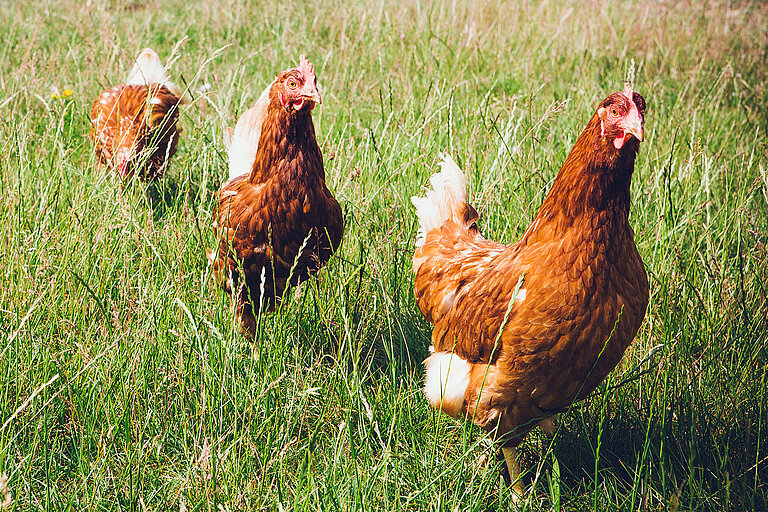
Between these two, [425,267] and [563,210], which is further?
[425,267]

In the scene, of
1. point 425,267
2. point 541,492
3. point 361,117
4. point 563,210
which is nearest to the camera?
point 563,210

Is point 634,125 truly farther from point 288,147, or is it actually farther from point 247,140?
point 247,140

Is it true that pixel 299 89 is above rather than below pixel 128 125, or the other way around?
above

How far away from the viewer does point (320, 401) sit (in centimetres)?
261

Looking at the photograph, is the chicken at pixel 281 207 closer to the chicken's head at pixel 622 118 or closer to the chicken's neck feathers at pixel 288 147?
the chicken's neck feathers at pixel 288 147

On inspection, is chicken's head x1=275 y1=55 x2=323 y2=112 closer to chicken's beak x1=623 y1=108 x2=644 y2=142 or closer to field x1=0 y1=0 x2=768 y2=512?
field x1=0 y1=0 x2=768 y2=512

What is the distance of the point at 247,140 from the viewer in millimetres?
3443

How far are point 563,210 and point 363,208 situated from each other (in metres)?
1.48

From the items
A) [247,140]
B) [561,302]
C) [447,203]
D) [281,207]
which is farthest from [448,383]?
[247,140]

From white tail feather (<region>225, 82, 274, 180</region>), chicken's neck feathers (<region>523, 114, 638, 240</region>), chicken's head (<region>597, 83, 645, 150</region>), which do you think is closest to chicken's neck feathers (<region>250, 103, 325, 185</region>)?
white tail feather (<region>225, 82, 274, 180</region>)

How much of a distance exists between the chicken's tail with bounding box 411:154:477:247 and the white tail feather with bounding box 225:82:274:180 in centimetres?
98

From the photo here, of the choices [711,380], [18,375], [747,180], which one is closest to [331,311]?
[18,375]

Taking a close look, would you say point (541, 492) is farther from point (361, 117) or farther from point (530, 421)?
point (361, 117)

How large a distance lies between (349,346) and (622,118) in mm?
1190
